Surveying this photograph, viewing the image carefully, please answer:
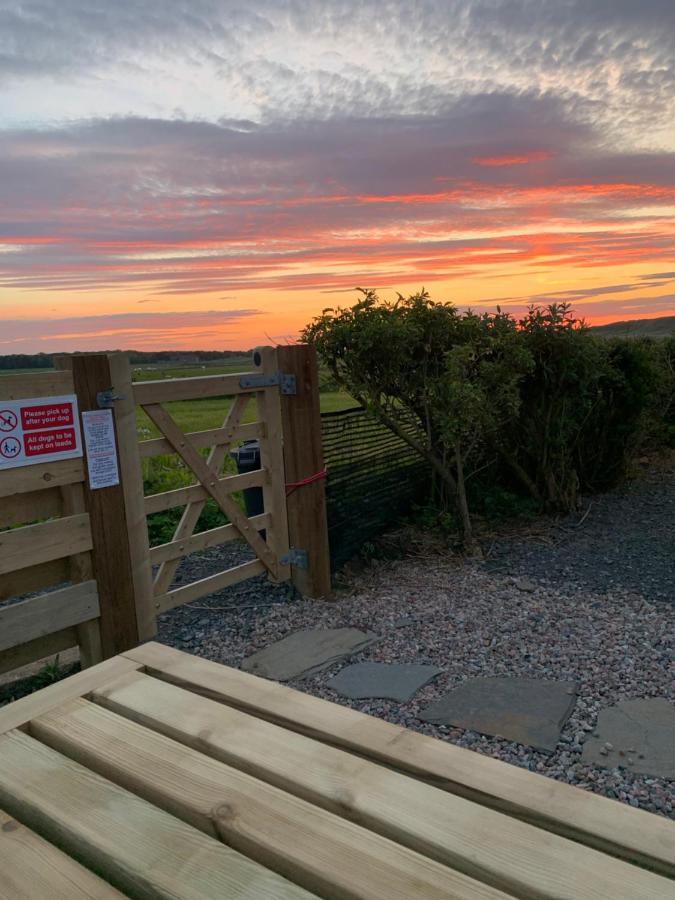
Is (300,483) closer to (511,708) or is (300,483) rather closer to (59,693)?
(511,708)

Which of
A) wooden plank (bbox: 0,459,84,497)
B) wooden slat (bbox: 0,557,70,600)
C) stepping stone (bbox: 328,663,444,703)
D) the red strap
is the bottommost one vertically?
stepping stone (bbox: 328,663,444,703)

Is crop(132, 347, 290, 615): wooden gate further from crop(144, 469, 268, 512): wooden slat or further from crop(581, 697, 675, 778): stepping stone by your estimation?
crop(581, 697, 675, 778): stepping stone

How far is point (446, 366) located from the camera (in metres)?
6.59

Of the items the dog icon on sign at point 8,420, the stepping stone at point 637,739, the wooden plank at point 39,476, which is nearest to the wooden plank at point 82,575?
the wooden plank at point 39,476

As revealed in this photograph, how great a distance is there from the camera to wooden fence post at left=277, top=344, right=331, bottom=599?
5602mm

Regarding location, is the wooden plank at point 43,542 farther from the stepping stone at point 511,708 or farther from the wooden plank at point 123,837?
the wooden plank at point 123,837

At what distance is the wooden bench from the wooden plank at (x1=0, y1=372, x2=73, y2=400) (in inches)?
90.3

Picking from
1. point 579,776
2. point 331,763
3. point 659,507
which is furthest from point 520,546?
point 331,763

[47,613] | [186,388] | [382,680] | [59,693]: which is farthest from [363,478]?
[59,693]

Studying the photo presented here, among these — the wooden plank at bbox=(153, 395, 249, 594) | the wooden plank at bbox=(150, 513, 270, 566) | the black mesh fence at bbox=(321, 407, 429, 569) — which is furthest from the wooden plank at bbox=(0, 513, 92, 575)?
the black mesh fence at bbox=(321, 407, 429, 569)

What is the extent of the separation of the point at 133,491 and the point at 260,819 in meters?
3.31

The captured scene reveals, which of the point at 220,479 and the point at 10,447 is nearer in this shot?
the point at 10,447

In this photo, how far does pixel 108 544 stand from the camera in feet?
14.5

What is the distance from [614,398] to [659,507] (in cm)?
138
